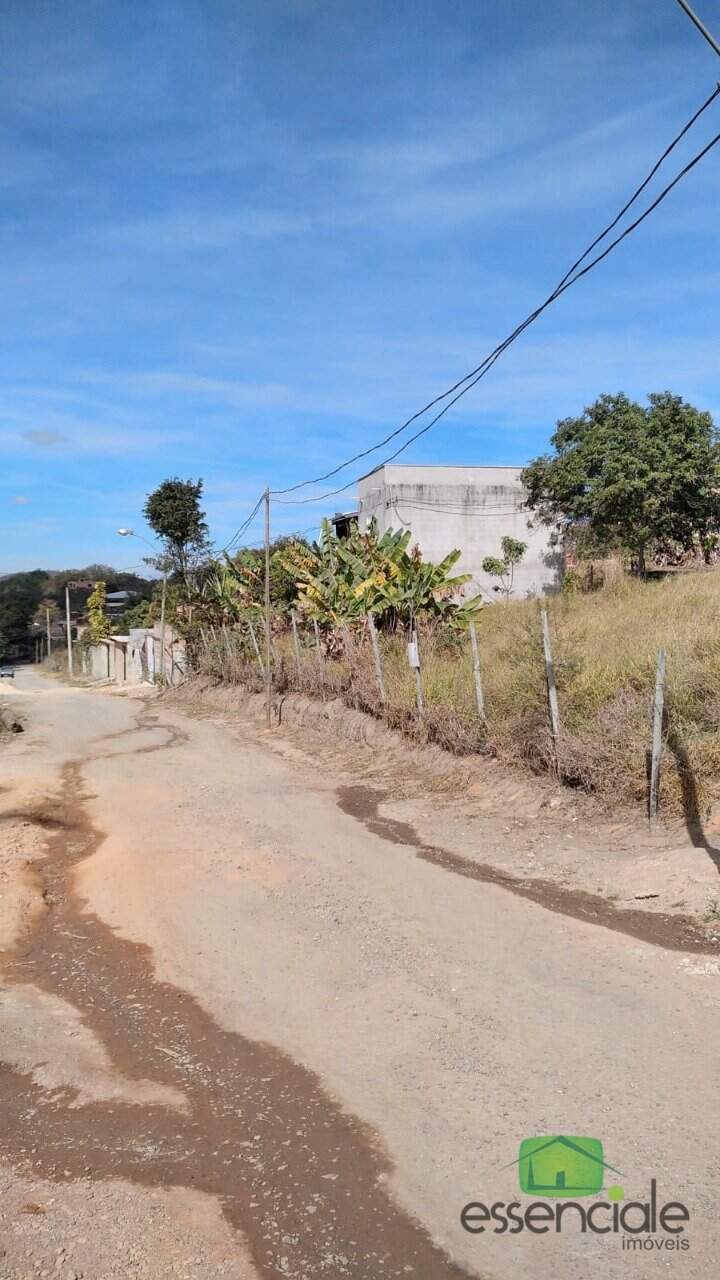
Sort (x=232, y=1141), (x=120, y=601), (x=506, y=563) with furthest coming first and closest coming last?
(x=120, y=601) → (x=506, y=563) → (x=232, y=1141)

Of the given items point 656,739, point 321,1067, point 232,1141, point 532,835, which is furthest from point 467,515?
point 232,1141

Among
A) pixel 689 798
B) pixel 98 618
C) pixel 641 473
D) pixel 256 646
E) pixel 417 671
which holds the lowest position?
pixel 689 798

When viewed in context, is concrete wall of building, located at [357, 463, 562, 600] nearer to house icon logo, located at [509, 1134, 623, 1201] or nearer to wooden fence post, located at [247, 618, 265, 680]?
wooden fence post, located at [247, 618, 265, 680]

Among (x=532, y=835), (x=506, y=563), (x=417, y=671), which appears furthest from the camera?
(x=506, y=563)

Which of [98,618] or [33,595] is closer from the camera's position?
[98,618]

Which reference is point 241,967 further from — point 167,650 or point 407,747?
point 167,650

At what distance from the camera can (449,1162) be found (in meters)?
3.76

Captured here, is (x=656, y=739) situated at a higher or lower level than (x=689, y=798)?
higher

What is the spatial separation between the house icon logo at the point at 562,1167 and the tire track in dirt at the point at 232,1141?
1.85 ft

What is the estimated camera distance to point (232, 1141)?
3.96 m

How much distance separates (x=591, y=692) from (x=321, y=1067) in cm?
673

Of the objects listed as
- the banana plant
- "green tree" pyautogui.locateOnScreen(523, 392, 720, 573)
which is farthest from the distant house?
the banana plant

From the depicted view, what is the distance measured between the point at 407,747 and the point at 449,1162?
34.6ft

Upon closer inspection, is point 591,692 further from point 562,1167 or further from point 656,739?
point 562,1167
